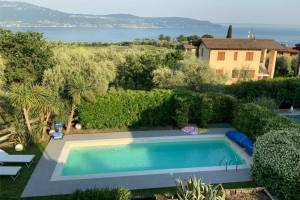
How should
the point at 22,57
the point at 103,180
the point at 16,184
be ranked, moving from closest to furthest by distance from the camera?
1. the point at 16,184
2. the point at 103,180
3. the point at 22,57

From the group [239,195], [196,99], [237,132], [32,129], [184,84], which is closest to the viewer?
[239,195]

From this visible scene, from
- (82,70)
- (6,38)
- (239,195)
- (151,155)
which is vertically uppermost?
(6,38)

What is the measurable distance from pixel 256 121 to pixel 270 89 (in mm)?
8937

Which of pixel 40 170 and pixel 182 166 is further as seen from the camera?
pixel 182 166

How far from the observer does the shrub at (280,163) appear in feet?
35.6

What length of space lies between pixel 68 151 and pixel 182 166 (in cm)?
625

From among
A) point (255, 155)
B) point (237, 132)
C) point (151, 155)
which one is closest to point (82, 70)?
point (151, 155)

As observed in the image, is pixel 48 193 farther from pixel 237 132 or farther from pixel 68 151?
pixel 237 132

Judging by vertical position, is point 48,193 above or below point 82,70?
below

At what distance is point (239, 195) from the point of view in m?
11.1

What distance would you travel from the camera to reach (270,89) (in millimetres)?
24672

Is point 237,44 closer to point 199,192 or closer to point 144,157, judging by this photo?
point 144,157

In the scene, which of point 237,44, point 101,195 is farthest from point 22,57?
point 237,44

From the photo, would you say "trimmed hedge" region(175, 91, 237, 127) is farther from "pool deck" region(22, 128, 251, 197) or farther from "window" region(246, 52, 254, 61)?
"window" region(246, 52, 254, 61)
